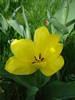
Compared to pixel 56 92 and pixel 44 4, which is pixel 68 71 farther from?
pixel 44 4

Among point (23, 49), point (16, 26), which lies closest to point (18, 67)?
point (23, 49)

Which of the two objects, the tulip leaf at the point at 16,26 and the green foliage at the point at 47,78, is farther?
the tulip leaf at the point at 16,26

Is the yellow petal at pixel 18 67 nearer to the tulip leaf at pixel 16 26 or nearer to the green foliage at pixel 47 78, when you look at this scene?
the green foliage at pixel 47 78

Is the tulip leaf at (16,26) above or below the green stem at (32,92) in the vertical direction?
above

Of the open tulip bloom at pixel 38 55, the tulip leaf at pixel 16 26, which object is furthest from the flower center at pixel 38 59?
the tulip leaf at pixel 16 26

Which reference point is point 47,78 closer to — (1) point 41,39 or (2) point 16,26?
→ (1) point 41,39

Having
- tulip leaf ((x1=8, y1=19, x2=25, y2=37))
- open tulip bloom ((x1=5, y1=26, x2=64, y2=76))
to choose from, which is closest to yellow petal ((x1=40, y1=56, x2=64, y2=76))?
open tulip bloom ((x1=5, y1=26, x2=64, y2=76))

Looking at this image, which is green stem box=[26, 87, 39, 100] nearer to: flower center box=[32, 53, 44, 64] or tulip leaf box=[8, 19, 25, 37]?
flower center box=[32, 53, 44, 64]
